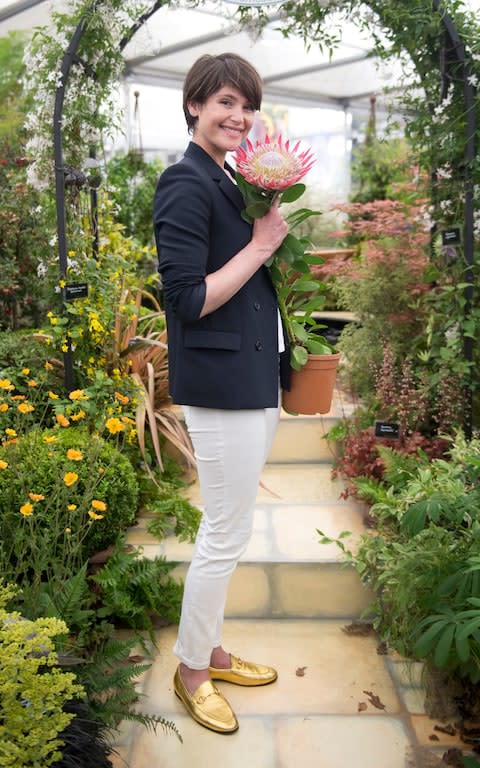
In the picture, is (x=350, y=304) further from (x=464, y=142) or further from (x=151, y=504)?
(x=151, y=504)

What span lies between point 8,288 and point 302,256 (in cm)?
247

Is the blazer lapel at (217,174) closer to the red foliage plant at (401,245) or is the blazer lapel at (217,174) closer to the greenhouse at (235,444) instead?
the greenhouse at (235,444)

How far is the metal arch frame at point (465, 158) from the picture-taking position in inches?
115

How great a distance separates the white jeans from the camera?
183 cm

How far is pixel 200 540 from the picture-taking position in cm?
201

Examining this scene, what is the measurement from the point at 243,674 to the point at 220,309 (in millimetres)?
1196

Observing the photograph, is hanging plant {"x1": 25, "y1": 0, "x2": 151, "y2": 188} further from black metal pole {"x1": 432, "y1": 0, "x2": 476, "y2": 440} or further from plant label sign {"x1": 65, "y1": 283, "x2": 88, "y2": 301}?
black metal pole {"x1": 432, "y1": 0, "x2": 476, "y2": 440}

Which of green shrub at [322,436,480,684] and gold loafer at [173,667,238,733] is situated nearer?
green shrub at [322,436,480,684]

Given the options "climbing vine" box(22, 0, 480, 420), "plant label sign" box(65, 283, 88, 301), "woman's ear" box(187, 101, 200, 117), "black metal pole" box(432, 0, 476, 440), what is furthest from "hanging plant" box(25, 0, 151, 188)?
"woman's ear" box(187, 101, 200, 117)

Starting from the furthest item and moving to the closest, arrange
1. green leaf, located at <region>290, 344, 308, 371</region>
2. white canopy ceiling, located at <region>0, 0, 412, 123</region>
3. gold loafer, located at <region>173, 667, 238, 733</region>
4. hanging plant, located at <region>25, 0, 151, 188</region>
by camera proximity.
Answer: white canopy ceiling, located at <region>0, 0, 412, 123</region> → hanging plant, located at <region>25, 0, 151, 188</region> → gold loafer, located at <region>173, 667, 238, 733</region> → green leaf, located at <region>290, 344, 308, 371</region>

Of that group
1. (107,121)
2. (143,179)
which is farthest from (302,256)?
(143,179)

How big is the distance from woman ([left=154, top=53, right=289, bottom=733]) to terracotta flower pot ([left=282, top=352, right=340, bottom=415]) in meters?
0.06

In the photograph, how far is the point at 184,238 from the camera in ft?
5.41

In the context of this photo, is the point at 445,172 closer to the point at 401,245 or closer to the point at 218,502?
the point at 401,245
